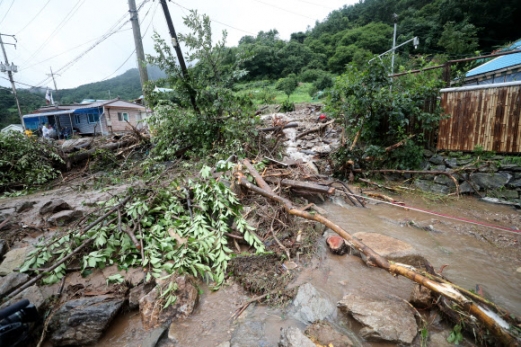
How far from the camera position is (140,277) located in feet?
9.12

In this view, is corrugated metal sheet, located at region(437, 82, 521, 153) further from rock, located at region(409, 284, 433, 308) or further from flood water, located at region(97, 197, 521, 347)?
rock, located at region(409, 284, 433, 308)

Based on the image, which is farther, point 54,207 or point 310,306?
point 54,207

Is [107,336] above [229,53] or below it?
below

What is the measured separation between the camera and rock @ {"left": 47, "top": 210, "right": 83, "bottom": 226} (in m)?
4.04

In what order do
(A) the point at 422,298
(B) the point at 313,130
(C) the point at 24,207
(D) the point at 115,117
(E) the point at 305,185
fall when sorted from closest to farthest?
(A) the point at 422,298 → (E) the point at 305,185 → (C) the point at 24,207 → (B) the point at 313,130 → (D) the point at 115,117

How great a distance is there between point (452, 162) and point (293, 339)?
6.34 meters

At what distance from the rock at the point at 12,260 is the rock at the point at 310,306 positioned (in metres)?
3.46

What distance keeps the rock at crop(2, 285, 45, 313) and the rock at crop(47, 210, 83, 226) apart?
1.83 metres

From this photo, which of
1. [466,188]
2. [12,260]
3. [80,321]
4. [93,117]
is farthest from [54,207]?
[93,117]

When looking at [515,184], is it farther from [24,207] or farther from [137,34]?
[137,34]

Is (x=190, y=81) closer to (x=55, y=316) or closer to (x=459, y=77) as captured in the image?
(x=55, y=316)

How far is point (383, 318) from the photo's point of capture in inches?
85.4

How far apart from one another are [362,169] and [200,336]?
587cm

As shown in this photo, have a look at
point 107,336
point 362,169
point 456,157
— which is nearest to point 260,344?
point 107,336
